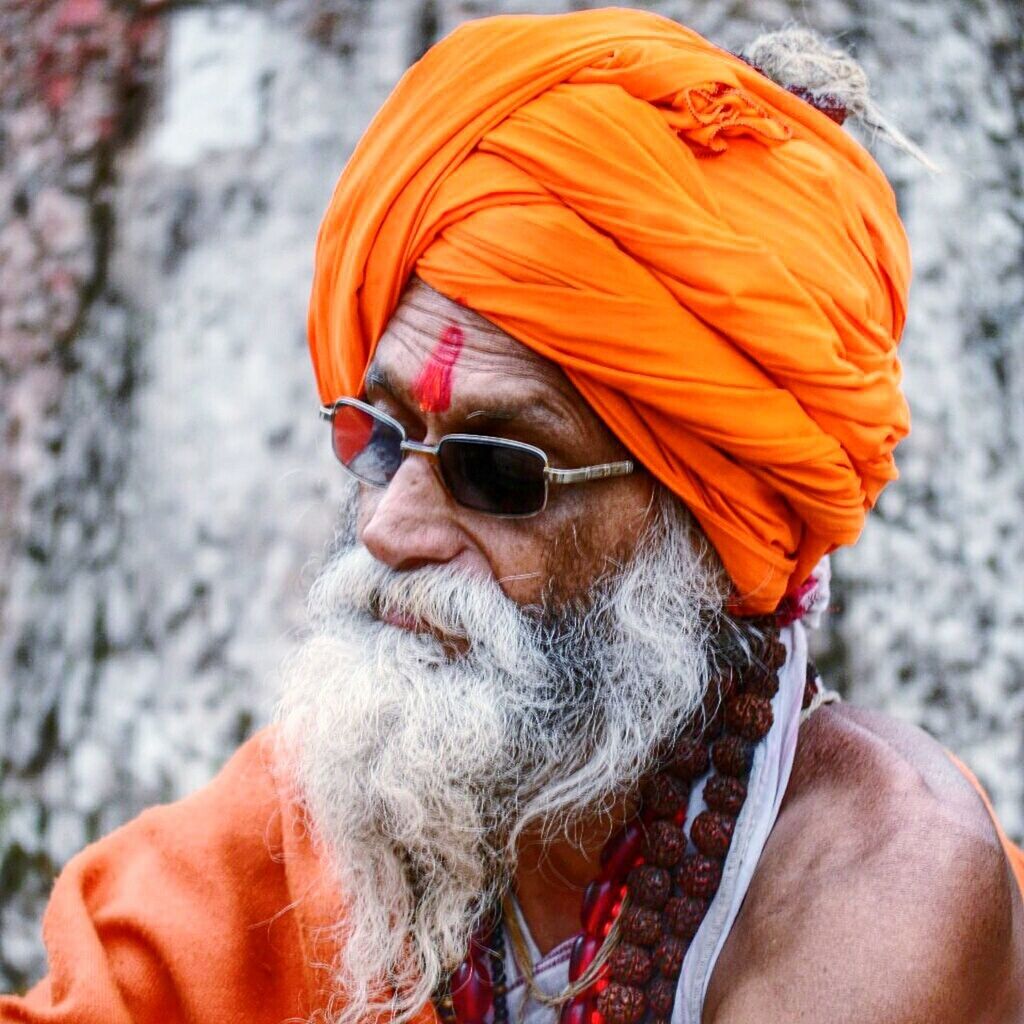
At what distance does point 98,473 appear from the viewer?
13.1 feet

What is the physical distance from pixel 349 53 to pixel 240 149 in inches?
17.7

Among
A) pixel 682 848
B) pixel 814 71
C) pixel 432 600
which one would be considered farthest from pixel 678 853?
pixel 814 71

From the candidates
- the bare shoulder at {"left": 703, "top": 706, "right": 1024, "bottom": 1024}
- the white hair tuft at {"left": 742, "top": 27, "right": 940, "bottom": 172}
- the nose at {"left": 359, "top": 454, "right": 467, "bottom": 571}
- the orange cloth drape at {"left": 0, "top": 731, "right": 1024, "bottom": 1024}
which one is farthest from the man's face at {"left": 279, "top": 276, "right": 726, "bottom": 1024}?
the white hair tuft at {"left": 742, "top": 27, "right": 940, "bottom": 172}

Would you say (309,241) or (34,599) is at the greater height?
(309,241)

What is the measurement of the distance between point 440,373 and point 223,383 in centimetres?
194

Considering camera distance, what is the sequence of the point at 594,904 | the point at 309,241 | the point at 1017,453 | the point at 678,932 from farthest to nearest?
1. the point at 309,241
2. the point at 1017,453
3. the point at 594,904
4. the point at 678,932

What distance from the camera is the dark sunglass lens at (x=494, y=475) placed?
2115 mm

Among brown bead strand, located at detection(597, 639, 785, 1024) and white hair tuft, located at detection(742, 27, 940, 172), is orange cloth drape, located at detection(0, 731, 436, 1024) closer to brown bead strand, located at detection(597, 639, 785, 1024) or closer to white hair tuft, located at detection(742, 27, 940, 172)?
brown bead strand, located at detection(597, 639, 785, 1024)

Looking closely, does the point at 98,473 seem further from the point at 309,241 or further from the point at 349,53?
the point at 349,53

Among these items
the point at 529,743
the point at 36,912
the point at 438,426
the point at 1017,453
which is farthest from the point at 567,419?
the point at 36,912

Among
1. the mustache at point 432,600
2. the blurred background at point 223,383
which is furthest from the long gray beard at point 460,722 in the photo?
the blurred background at point 223,383

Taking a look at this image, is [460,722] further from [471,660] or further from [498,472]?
[498,472]

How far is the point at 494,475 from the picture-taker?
2127 millimetres

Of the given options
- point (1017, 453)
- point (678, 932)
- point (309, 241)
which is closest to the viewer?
point (678, 932)
